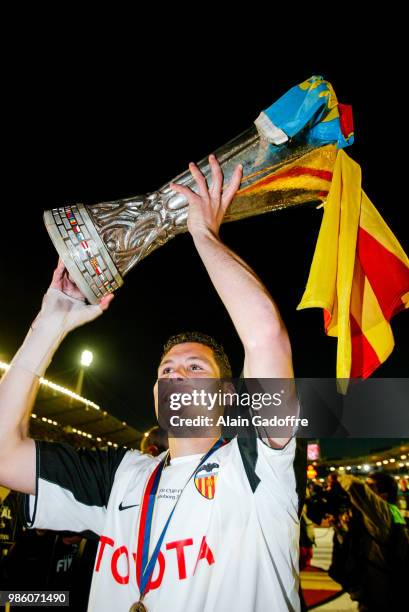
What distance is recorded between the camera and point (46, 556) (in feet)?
13.6

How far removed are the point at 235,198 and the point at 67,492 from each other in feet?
5.33

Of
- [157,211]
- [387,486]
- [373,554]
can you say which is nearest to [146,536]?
[157,211]

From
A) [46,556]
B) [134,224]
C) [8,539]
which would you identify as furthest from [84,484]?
[8,539]

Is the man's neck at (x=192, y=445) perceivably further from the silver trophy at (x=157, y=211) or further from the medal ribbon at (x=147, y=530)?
the silver trophy at (x=157, y=211)

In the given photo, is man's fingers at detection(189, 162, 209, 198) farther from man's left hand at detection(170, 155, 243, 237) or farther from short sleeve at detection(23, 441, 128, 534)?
short sleeve at detection(23, 441, 128, 534)

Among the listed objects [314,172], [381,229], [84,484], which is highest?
[314,172]

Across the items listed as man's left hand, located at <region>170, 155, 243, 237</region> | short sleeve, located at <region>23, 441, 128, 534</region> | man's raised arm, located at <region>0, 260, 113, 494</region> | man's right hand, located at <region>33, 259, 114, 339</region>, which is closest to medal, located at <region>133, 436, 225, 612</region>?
short sleeve, located at <region>23, 441, 128, 534</region>

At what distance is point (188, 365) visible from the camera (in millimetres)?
2023

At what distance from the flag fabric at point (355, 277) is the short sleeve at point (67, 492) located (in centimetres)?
135

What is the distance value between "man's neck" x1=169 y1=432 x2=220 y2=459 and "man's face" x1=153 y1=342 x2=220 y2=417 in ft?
0.92

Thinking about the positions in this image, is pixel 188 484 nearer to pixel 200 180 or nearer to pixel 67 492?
pixel 67 492

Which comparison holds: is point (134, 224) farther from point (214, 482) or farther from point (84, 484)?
point (84, 484)

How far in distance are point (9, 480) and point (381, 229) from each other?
7.14 ft

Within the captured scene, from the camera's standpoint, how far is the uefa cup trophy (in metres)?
1.66
